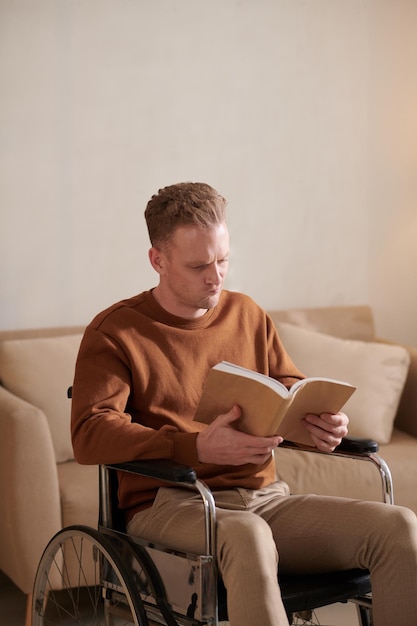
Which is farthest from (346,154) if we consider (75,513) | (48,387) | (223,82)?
(75,513)

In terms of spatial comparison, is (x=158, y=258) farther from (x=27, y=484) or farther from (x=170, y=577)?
(x=27, y=484)

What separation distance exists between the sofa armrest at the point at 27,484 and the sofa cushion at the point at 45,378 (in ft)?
1.14

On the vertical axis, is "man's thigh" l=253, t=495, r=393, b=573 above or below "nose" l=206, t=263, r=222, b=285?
below

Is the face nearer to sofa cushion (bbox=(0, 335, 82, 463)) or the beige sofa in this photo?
the beige sofa

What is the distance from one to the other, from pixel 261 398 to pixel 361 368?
175 cm

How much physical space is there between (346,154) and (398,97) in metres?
0.36

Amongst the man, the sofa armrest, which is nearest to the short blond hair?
the man

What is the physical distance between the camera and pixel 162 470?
1.81 meters

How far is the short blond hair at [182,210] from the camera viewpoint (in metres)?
2.02

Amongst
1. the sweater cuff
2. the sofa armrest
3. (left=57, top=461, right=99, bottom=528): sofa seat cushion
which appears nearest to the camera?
the sweater cuff

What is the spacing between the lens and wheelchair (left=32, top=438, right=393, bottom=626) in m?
1.79

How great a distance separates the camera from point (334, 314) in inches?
152

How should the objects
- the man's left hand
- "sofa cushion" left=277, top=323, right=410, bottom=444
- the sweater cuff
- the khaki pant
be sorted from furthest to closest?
"sofa cushion" left=277, top=323, right=410, bottom=444
the man's left hand
the sweater cuff
the khaki pant

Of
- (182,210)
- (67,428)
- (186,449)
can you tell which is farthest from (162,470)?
(67,428)
